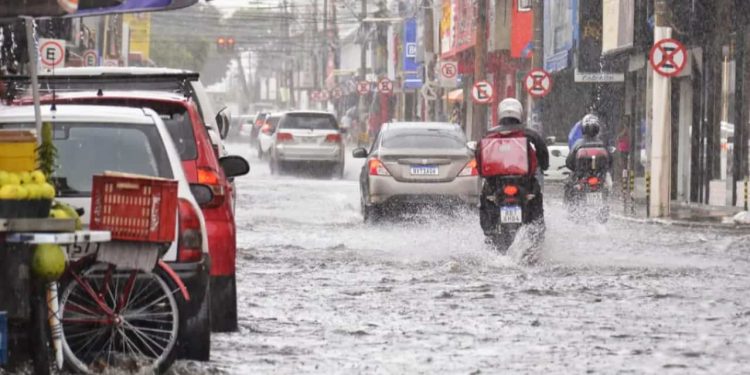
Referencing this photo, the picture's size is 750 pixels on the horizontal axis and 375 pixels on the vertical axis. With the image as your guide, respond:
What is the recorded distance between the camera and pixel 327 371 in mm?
9680

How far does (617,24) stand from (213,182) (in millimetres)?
26437

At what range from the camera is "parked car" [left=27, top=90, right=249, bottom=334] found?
35.7 feet

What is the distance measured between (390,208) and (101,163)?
1409 centimetres

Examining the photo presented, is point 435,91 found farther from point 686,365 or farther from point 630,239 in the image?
point 686,365

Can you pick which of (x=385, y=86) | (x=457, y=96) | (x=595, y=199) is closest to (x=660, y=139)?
(x=595, y=199)

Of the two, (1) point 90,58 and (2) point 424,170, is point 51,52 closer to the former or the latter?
(2) point 424,170

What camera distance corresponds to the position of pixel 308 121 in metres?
42.9

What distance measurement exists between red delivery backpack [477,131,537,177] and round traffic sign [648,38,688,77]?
981cm

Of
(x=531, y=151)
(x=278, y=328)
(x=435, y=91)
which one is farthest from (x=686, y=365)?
(x=435, y=91)

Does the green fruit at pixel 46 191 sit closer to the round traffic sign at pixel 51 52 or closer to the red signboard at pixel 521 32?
the round traffic sign at pixel 51 52

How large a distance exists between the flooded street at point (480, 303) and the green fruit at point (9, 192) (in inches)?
72.5

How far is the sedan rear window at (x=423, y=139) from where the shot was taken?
24.4 meters

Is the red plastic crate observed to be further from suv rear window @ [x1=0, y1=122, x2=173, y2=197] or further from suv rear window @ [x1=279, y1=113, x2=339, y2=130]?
suv rear window @ [x1=279, y1=113, x2=339, y2=130]

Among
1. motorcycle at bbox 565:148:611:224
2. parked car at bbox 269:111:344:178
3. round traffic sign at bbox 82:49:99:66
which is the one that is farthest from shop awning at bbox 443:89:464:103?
motorcycle at bbox 565:148:611:224
